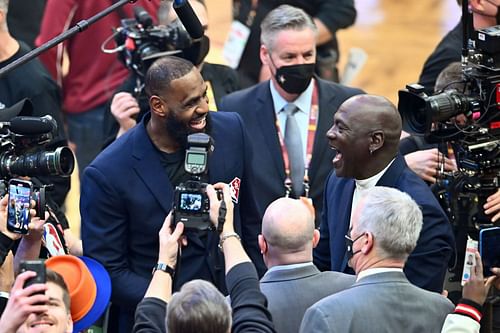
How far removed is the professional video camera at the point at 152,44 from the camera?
693 cm

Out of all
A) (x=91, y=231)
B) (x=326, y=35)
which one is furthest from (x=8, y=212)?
(x=326, y=35)

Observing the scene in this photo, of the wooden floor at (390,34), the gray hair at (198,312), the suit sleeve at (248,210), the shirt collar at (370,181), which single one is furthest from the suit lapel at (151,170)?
the wooden floor at (390,34)

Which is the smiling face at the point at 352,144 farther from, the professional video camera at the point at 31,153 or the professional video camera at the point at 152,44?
the professional video camera at the point at 152,44

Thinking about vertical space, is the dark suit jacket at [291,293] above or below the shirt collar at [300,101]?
below

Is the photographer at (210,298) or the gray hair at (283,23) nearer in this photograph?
the photographer at (210,298)

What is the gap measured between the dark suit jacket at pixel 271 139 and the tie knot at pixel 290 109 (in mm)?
77

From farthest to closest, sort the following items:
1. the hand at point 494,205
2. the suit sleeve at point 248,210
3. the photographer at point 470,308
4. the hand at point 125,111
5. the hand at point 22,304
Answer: the hand at point 125,111
the suit sleeve at point 248,210
the hand at point 494,205
the photographer at point 470,308
the hand at point 22,304

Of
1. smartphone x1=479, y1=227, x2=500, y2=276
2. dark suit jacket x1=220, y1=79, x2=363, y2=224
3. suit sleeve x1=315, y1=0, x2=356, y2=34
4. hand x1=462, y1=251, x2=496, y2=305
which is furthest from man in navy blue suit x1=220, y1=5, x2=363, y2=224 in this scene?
hand x1=462, y1=251, x2=496, y2=305

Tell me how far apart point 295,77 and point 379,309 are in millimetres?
2438

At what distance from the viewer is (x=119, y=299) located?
230 inches

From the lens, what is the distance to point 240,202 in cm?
606

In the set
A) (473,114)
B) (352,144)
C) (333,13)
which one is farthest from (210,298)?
(333,13)

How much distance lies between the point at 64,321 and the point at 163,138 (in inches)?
58.9

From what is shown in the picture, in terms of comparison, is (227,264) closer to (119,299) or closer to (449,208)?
(119,299)
